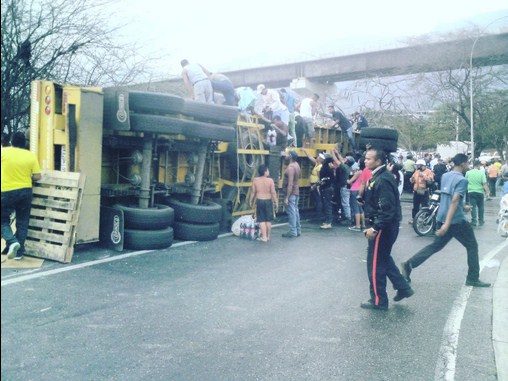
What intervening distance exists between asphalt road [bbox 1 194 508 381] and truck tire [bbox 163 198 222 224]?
3.67 feet

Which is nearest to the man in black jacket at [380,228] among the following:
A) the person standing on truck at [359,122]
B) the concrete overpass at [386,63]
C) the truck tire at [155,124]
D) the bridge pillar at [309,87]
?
the truck tire at [155,124]

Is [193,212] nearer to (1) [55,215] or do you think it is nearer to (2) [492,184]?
(1) [55,215]

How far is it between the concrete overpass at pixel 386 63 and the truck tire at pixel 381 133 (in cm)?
2579

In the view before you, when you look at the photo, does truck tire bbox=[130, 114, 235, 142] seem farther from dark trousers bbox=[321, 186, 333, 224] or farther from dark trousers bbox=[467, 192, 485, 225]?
dark trousers bbox=[467, 192, 485, 225]

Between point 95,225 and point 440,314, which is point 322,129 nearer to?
point 95,225

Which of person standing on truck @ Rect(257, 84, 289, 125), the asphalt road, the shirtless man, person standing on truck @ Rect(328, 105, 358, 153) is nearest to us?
the asphalt road

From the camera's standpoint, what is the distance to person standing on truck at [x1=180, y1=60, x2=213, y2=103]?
10.4 m

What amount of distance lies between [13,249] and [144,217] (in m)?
2.13

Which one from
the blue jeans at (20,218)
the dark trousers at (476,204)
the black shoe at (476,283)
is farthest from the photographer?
the dark trousers at (476,204)

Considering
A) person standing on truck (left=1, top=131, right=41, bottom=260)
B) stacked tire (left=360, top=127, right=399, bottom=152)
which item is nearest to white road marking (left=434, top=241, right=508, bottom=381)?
stacked tire (left=360, top=127, right=399, bottom=152)

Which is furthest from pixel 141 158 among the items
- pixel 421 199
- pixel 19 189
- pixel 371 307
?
pixel 421 199

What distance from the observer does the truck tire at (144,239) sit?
7.90 meters

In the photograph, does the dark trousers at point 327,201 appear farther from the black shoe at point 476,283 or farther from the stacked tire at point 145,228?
the black shoe at point 476,283

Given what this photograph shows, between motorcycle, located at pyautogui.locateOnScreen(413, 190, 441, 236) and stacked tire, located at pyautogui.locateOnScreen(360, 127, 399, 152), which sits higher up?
stacked tire, located at pyautogui.locateOnScreen(360, 127, 399, 152)
